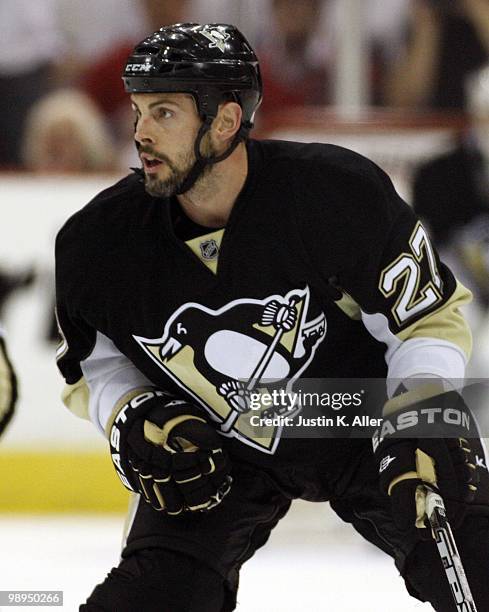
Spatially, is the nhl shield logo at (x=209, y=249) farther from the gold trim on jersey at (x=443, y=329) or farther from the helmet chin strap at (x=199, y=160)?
the gold trim on jersey at (x=443, y=329)

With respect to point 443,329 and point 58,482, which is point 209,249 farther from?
point 58,482

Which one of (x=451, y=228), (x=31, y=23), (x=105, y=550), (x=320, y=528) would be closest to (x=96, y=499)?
(x=105, y=550)

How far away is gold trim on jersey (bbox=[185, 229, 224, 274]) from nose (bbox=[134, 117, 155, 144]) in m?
0.18

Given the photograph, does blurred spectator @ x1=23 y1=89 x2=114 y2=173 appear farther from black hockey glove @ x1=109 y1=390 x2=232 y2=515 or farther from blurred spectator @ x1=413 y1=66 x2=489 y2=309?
black hockey glove @ x1=109 y1=390 x2=232 y2=515

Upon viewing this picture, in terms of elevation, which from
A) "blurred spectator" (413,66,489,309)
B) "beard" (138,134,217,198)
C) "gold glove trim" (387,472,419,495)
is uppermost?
"beard" (138,134,217,198)

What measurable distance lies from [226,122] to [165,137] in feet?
0.42

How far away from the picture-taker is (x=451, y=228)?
161 inches

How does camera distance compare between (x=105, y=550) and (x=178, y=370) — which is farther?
(x=105, y=550)

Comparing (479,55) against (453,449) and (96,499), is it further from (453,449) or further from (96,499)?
(453,449)

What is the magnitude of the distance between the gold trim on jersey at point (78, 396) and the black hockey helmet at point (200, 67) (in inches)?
21.0

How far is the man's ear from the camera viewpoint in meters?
2.19

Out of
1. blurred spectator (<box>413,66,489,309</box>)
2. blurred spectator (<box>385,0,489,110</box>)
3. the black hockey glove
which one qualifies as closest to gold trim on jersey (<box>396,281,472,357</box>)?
the black hockey glove

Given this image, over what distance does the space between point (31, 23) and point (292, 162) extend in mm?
2739

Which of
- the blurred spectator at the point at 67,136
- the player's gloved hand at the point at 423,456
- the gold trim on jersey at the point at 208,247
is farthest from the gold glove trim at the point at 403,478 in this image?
the blurred spectator at the point at 67,136
